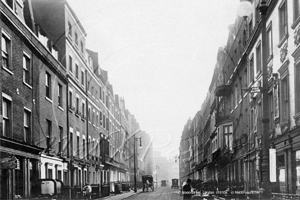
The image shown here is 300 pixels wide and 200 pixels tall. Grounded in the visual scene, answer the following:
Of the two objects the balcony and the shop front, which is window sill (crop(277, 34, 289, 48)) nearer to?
the balcony

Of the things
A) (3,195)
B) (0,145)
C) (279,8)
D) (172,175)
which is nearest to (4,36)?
(0,145)

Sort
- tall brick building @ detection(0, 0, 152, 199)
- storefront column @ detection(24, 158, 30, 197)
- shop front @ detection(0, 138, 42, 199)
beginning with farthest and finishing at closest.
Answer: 1. storefront column @ detection(24, 158, 30, 197)
2. tall brick building @ detection(0, 0, 152, 199)
3. shop front @ detection(0, 138, 42, 199)

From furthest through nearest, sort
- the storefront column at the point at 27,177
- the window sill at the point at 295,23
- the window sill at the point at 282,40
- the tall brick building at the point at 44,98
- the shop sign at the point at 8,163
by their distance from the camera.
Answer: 1. the storefront column at the point at 27,177
2. the tall brick building at the point at 44,98
3. the shop sign at the point at 8,163
4. the window sill at the point at 282,40
5. the window sill at the point at 295,23

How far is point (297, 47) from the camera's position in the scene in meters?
16.2

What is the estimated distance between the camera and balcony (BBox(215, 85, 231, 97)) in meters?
27.8

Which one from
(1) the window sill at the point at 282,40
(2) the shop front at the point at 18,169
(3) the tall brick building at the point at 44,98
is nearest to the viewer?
(1) the window sill at the point at 282,40

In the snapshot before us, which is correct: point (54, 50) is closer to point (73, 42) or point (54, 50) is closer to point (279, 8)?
point (73, 42)

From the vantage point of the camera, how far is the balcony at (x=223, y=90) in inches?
1094

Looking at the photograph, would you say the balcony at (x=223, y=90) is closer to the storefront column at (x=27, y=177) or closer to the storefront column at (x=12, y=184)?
the storefront column at (x=27, y=177)

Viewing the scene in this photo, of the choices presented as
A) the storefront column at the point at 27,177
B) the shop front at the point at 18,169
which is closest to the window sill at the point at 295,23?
the shop front at the point at 18,169

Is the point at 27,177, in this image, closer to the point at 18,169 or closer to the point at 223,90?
the point at 18,169

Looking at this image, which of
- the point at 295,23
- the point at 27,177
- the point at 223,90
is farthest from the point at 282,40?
the point at 27,177

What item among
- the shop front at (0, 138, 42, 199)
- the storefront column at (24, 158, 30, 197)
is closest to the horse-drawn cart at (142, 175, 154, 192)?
the shop front at (0, 138, 42, 199)

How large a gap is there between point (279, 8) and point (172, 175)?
143 meters
